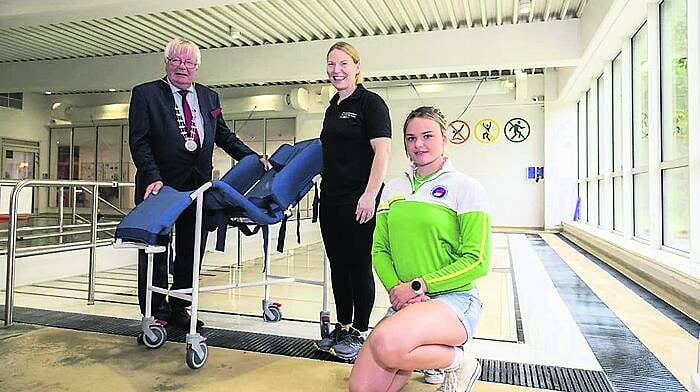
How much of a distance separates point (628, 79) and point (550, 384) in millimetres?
5261

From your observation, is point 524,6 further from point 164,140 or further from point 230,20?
point 164,140

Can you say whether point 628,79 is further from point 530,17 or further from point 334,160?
point 334,160

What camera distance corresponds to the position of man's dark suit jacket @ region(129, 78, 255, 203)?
2.38 metres

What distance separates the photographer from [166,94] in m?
2.46

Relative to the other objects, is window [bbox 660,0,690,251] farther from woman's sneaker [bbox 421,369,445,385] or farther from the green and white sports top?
the green and white sports top

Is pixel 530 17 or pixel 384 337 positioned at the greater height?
pixel 530 17

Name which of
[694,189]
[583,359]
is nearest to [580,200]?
[694,189]

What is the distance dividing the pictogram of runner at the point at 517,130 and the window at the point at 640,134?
4.86 m

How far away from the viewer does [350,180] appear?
7.05 feet

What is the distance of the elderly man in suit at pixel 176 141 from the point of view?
7.84 ft

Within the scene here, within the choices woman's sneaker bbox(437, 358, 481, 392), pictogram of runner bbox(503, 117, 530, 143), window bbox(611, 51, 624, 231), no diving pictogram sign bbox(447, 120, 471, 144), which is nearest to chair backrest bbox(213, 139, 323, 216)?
woman's sneaker bbox(437, 358, 481, 392)

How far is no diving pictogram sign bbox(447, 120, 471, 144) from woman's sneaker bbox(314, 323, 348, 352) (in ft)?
31.3

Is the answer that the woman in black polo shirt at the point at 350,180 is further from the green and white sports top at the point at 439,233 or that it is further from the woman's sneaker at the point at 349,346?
the green and white sports top at the point at 439,233

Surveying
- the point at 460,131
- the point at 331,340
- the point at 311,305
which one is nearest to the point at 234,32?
the point at 311,305
